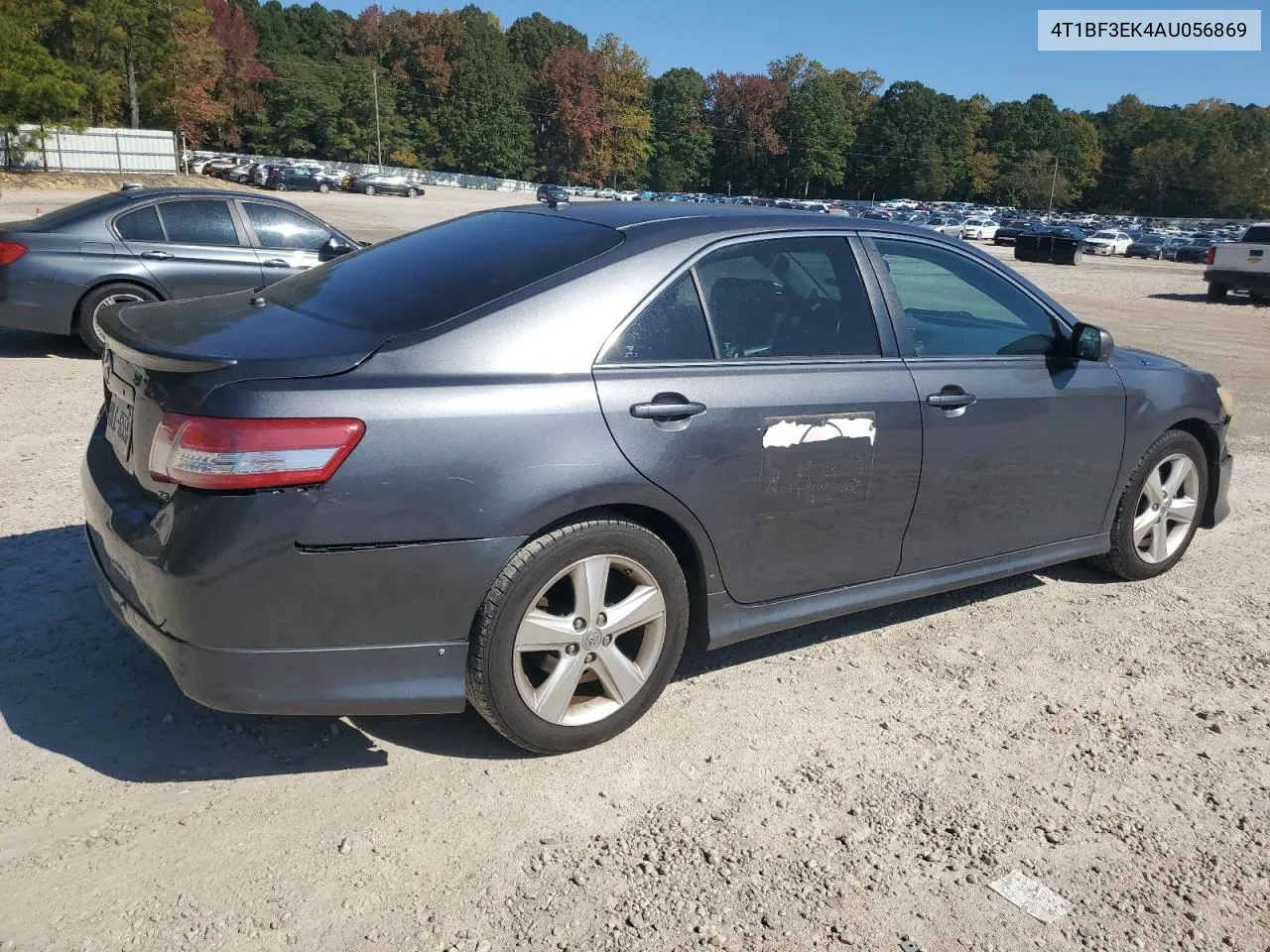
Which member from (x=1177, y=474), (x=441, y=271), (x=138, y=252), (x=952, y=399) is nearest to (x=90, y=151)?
(x=138, y=252)

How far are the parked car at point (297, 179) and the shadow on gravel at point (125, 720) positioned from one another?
60.1 m

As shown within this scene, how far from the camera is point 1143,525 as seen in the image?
16.0 feet

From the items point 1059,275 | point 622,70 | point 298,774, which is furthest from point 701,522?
point 622,70

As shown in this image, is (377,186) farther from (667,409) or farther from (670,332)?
(667,409)

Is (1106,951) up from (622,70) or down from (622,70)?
down

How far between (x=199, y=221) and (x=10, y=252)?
1.46 meters

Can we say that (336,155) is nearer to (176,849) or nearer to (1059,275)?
(1059,275)

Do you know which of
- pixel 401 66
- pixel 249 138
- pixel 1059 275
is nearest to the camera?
pixel 1059 275

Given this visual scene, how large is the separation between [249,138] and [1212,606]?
108459 millimetres

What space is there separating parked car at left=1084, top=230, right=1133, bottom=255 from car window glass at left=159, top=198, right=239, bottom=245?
2117 inches

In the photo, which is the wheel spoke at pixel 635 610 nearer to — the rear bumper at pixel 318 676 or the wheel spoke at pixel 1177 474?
the rear bumper at pixel 318 676

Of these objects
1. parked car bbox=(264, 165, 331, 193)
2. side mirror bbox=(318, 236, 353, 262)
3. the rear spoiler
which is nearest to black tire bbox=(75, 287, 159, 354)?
side mirror bbox=(318, 236, 353, 262)

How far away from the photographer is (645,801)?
303cm

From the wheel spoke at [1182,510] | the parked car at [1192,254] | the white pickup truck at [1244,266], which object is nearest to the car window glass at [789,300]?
the wheel spoke at [1182,510]
